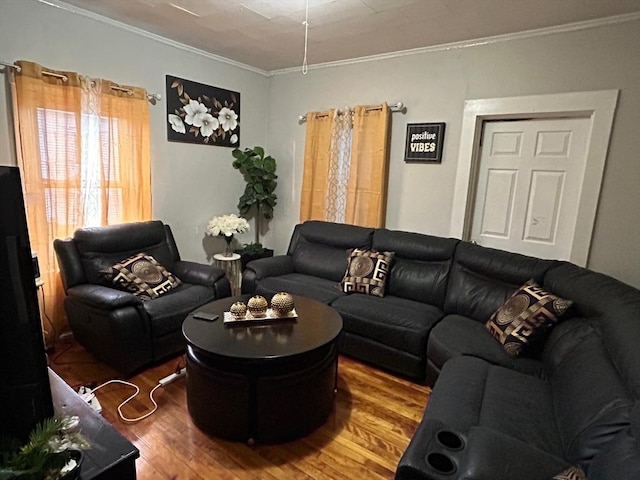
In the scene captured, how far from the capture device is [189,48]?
3.48m

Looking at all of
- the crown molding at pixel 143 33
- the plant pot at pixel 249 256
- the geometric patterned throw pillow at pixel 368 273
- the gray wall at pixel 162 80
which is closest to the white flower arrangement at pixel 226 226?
the gray wall at pixel 162 80

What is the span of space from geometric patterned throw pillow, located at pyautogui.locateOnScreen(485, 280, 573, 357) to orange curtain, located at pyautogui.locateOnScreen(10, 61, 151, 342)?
304cm

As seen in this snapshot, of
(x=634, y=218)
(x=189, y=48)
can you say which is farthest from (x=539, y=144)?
(x=189, y=48)

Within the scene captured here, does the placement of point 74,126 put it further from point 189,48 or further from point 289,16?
point 289,16

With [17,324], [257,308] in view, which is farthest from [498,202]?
[17,324]

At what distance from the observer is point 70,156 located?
2.75m

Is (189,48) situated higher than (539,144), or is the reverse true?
(189,48)

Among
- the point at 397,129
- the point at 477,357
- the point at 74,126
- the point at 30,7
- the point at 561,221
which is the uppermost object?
the point at 30,7

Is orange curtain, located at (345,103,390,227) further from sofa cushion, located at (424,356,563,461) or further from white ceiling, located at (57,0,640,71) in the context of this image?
sofa cushion, located at (424,356,563,461)

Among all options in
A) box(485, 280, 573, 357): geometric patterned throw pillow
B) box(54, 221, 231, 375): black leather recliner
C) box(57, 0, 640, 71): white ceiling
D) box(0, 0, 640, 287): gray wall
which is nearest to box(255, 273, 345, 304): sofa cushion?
box(54, 221, 231, 375): black leather recliner

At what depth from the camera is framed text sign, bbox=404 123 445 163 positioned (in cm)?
331

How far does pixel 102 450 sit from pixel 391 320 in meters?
1.97

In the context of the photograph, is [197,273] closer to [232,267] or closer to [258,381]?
[232,267]

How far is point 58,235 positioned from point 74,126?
0.83m
